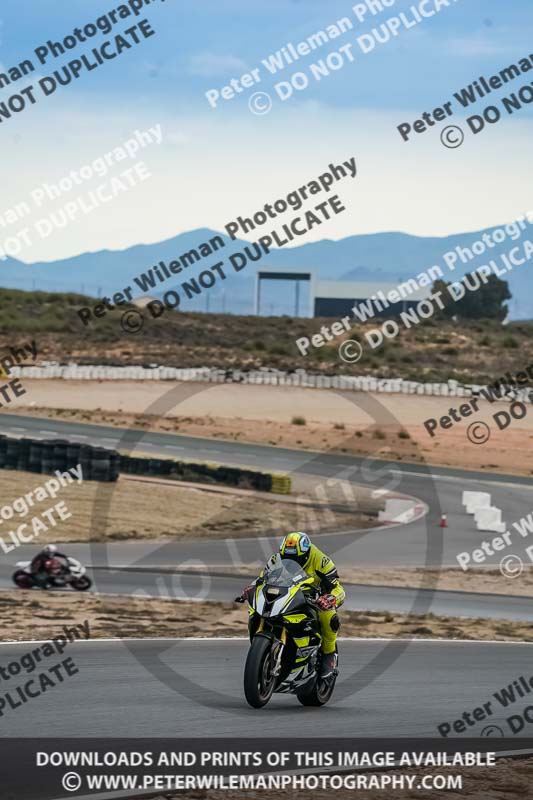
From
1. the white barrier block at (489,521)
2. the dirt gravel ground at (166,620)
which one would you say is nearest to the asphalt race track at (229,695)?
the dirt gravel ground at (166,620)

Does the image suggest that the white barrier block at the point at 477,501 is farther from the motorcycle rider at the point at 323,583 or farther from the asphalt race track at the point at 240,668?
the motorcycle rider at the point at 323,583

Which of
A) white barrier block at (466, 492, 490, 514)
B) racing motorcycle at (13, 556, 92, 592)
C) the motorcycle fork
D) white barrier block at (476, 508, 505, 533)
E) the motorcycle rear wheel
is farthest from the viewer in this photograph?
white barrier block at (466, 492, 490, 514)

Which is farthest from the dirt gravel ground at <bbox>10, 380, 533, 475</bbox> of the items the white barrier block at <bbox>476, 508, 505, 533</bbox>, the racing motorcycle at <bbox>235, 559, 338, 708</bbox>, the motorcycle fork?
the motorcycle fork

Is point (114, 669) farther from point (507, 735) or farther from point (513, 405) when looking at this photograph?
point (513, 405)

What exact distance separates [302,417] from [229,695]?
47.6 meters

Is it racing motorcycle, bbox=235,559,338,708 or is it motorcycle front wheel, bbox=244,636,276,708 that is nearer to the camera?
motorcycle front wheel, bbox=244,636,276,708

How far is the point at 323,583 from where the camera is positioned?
437 inches

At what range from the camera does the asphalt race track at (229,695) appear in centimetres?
998

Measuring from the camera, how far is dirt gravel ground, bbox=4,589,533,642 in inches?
643

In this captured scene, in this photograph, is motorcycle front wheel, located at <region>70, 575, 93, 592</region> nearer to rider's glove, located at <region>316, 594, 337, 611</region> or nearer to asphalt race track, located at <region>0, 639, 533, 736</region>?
asphalt race track, located at <region>0, 639, 533, 736</region>

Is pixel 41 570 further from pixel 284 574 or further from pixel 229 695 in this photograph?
pixel 284 574

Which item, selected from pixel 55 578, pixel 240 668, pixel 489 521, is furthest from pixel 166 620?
pixel 489 521

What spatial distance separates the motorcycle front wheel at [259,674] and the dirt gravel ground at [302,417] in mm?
37392

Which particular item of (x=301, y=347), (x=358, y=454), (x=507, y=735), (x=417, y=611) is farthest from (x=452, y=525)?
(x=301, y=347)
